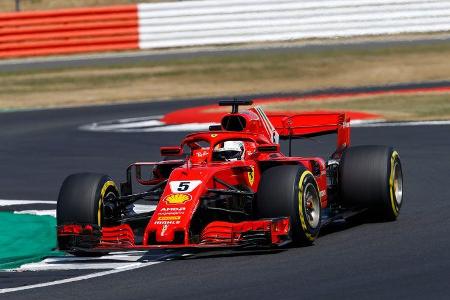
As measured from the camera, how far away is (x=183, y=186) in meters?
11.0

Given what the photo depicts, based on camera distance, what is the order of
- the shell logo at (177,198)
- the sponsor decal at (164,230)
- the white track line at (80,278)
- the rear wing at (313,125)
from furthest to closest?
1. the rear wing at (313,125)
2. the shell logo at (177,198)
3. the sponsor decal at (164,230)
4. the white track line at (80,278)

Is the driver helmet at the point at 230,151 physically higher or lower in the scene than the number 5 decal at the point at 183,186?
higher

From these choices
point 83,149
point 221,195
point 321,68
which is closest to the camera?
point 221,195

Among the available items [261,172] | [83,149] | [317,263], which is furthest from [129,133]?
[317,263]

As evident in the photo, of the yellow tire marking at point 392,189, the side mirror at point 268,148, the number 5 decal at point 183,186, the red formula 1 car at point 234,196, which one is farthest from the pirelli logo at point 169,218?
the yellow tire marking at point 392,189

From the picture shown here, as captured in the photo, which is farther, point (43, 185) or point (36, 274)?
point (43, 185)

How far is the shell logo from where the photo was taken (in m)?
10.8

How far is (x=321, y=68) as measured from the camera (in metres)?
31.1

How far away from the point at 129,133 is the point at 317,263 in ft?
38.8

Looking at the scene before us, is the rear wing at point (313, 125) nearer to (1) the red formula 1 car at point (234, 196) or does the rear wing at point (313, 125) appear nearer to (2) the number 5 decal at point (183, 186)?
(1) the red formula 1 car at point (234, 196)

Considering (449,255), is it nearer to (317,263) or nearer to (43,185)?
(317,263)

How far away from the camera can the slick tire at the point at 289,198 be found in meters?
10.9

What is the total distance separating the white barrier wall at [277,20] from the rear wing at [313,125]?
66.5ft

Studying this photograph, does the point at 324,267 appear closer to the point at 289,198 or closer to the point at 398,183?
the point at 289,198
